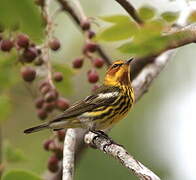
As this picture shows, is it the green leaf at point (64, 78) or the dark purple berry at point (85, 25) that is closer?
the green leaf at point (64, 78)

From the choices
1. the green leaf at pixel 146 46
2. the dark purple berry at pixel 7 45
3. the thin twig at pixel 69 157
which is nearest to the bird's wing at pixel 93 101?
the thin twig at pixel 69 157

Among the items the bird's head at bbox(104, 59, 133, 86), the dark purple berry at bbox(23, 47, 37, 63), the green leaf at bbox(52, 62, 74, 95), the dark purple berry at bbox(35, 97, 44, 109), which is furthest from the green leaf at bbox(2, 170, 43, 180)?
the bird's head at bbox(104, 59, 133, 86)

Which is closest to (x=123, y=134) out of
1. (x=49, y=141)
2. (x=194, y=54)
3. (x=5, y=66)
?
(x=194, y=54)

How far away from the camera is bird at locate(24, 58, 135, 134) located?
145 inches

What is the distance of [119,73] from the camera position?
4.40m

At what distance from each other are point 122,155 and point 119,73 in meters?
1.96

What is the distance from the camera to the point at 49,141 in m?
3.43

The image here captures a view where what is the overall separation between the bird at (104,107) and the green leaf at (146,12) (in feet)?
6.36

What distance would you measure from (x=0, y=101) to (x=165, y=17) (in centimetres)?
133

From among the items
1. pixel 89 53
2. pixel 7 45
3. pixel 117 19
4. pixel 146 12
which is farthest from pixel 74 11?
pixel 117 19

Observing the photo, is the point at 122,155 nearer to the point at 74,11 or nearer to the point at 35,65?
the point at 35,65

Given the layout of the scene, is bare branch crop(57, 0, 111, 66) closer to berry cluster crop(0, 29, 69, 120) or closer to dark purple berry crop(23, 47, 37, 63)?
berry cluster crop(0, 29, 69, 120)

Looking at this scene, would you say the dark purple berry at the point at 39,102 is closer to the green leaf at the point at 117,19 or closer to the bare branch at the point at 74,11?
the bare branch at the point at 74,11

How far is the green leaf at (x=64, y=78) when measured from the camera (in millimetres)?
3219
